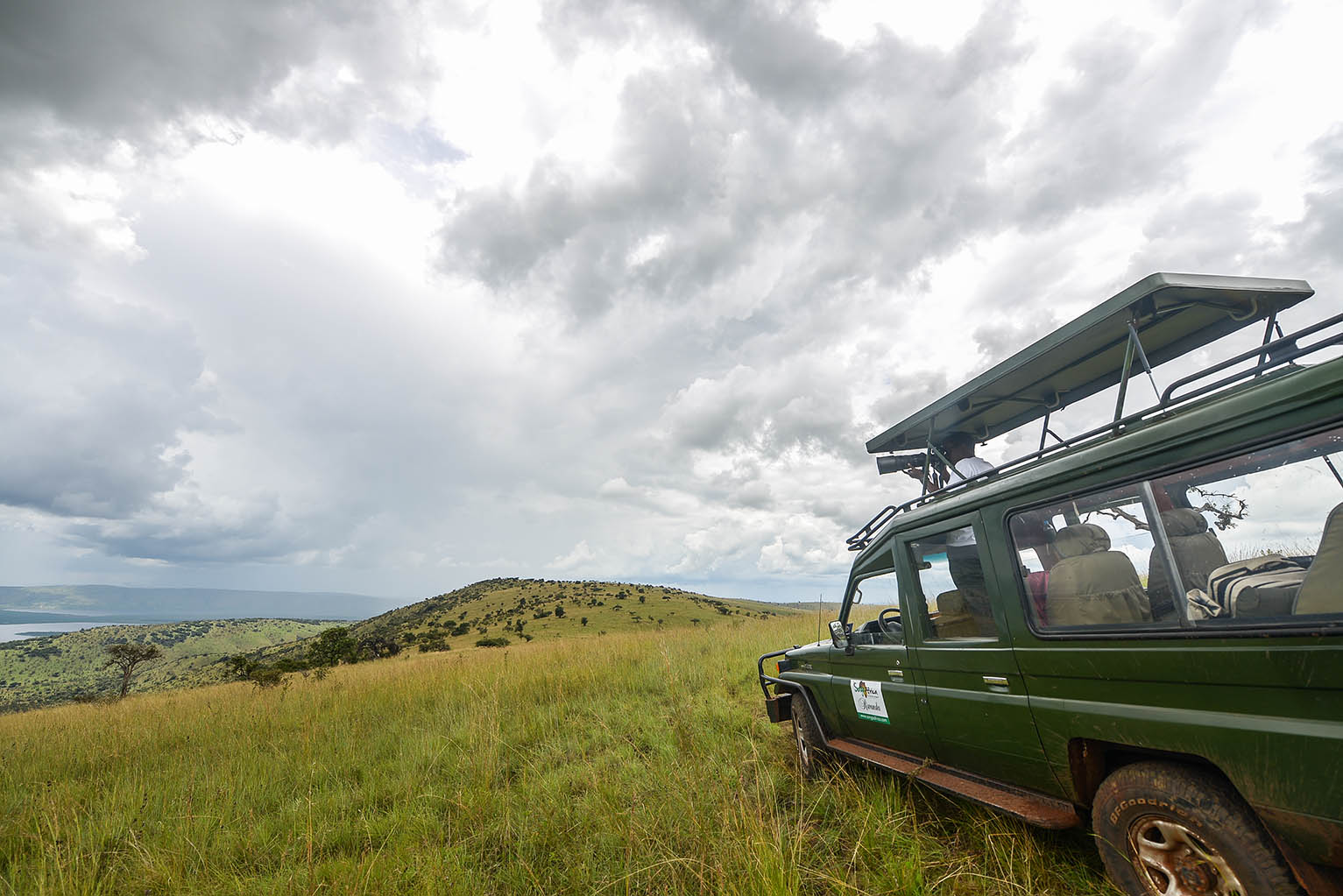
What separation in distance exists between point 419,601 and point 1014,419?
312 feet

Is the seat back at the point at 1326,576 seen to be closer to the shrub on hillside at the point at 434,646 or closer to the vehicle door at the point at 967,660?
the vehicle door at the point at 967,660

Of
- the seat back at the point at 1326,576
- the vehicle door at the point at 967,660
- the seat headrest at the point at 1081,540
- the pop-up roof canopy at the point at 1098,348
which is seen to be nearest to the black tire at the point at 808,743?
the vehicle door at the point at 967,660

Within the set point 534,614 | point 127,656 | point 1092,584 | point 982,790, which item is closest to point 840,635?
point 982,790

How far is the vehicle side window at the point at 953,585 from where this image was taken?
349 cm

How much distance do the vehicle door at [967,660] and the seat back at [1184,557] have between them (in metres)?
0.68

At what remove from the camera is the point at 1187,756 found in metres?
2.45

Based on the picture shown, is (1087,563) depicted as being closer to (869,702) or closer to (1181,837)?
(1181,837)

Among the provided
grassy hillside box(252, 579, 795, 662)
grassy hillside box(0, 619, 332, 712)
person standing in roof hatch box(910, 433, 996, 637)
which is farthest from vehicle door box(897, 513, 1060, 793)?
grassy hillside box(0, 619, 332, 712)

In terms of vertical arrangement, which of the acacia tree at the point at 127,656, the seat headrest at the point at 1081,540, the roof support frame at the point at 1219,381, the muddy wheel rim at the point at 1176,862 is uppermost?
the roof support frame at the point at 1219,381

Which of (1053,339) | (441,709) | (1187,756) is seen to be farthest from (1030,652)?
(441,709)

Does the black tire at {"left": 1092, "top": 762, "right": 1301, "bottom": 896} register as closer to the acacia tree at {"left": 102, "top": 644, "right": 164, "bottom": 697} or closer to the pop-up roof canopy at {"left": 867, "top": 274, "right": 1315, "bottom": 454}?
the pop-up roof canopy at {"left": 867, "top": 274, "right": 1315, "bottom": 454}

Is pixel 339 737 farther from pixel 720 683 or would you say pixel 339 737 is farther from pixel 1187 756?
pixel 1187 756

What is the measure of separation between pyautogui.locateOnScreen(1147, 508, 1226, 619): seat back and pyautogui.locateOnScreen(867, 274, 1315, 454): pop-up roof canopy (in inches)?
59.5

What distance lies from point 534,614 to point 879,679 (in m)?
51.5
